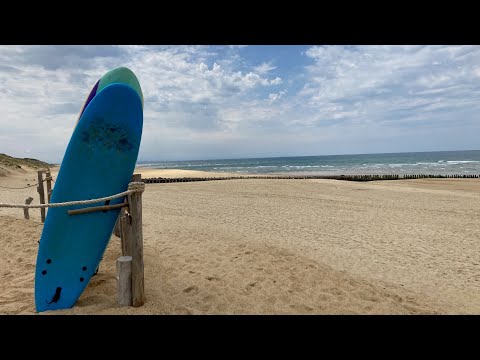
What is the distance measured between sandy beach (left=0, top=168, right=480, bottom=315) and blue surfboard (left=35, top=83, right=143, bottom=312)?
35 centimetres

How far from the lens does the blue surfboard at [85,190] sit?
133 inches

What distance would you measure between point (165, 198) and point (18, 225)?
7141mm

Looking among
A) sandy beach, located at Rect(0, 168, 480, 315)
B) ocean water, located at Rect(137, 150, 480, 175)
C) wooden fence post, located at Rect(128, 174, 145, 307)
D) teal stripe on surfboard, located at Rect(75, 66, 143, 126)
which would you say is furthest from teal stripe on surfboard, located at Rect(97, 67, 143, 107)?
ocean water, located at Rect(137, 150, 480, 175)

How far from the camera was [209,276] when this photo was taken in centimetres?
471

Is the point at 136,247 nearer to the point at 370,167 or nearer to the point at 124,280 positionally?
the point at 124,280

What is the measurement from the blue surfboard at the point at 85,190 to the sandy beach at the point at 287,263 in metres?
0.35

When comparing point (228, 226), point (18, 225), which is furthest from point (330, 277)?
point (18, 225)

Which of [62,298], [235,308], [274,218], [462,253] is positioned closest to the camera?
[62,298]

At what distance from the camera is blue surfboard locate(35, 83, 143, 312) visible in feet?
11.0

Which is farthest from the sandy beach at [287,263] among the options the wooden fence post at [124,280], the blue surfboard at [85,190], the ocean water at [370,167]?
the ocean water at [370,167]

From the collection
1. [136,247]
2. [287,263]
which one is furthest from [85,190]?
[287,263]

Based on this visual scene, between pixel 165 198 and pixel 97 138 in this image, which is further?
pixel 165 198

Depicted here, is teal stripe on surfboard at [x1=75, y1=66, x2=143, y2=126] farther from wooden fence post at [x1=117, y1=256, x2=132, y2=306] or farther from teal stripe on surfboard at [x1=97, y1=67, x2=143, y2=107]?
wooden fence post at [x1=117, y1=256, x2=132, y2=306]
